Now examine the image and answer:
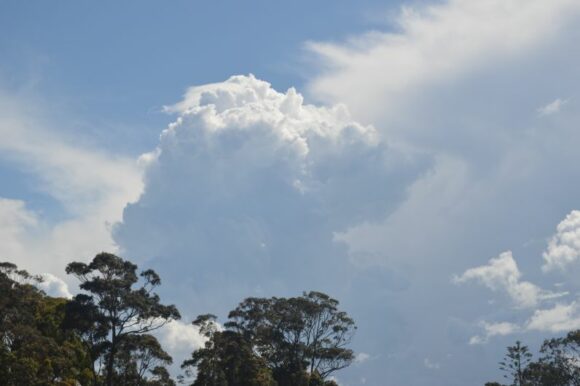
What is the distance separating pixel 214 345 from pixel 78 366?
14.6 m

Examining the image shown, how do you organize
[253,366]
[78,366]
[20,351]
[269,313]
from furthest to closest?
[269,313]
[253,366]
[78,366]
[20,351]

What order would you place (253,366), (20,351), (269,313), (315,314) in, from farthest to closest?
(315,314), (269,313), (253,366), (20,351)

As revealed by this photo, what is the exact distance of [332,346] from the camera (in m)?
107

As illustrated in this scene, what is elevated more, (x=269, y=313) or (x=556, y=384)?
(x=269, y=313)

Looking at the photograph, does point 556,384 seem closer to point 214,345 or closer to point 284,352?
point 284,352

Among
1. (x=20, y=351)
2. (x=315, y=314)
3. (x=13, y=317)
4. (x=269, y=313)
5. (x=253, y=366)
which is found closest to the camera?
(x=20, y=351)

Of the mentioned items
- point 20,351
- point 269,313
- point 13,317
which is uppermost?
point 269,313

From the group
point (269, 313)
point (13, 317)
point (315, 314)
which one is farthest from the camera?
point (315, 314)

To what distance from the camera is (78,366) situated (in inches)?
3155

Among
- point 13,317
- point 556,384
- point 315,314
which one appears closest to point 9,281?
point 13,317

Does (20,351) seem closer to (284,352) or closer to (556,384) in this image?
(284,352)

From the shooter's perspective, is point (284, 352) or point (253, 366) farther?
point (284, 352)

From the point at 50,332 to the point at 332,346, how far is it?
3957 centimetres

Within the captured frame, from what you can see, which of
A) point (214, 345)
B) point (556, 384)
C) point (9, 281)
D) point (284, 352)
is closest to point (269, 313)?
point (284, 352)
